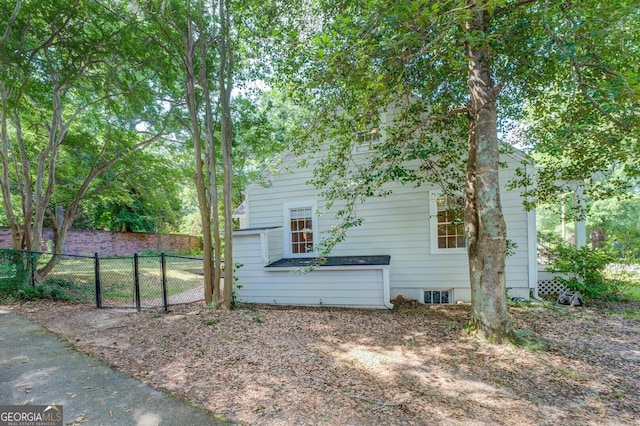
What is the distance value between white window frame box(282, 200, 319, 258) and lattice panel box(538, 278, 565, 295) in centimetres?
589

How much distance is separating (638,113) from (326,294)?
19.4 feet

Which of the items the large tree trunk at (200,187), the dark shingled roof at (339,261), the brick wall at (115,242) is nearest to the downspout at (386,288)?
the dark shingled roof at (339,261)

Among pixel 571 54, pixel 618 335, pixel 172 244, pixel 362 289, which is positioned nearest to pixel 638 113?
pixel 571 54

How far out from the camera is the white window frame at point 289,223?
26.2ft

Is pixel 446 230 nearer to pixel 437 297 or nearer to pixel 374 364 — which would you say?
pixel 437 297

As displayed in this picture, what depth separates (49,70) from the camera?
7211 millimetres

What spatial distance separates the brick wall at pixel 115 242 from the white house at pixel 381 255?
11778 millimetres

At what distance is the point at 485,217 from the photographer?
4.31 meters

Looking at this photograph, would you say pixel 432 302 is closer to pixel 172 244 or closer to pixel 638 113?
pixel 638 113

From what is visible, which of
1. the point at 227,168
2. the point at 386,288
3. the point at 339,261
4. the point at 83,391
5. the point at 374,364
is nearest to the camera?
the point at 83,391

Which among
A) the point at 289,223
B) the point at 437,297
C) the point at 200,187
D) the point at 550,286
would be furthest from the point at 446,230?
the point at 200,187

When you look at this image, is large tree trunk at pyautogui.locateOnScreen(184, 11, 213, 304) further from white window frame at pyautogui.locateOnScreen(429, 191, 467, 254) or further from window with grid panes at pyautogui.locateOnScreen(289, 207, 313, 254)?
white window frame at pyautogui.locateOnScreen(429, 191, 467, 254)

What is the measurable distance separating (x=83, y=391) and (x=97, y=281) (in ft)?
14.1

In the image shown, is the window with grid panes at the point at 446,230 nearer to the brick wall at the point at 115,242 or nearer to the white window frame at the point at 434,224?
the white window frame at the point at 434,224
